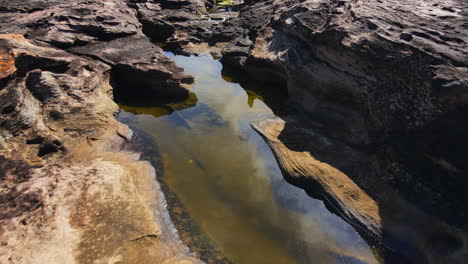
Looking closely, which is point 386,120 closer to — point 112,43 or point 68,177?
point 68,177

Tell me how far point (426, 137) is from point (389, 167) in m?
0.93

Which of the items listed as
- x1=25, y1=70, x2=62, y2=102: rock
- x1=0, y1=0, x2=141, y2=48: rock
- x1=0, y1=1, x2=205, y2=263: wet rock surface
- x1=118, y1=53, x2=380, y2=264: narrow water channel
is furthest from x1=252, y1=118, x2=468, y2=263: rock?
x1=0, y1=0, x2=141, y2=48: rock

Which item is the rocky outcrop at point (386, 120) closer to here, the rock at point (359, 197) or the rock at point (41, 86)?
the rock at point (359, 197)

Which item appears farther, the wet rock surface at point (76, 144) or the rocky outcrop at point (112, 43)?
the rocky outcrop at point (112, 43)

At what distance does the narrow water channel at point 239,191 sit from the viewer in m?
5.30

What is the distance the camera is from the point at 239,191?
6.46 m

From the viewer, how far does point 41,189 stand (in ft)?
16.3

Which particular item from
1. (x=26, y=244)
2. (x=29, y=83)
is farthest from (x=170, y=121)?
(x=26, y=244)

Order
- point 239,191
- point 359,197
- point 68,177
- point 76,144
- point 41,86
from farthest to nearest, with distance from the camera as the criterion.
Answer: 1. point 41,86
2. point 76,144
3. point 239,191
4. point 359,197
5. point 68,177

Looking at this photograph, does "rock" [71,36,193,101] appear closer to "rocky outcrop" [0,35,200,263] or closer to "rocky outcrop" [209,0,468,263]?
"rocky outcrop" [0,35,200,263]

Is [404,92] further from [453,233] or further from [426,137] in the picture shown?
A: [453,233]

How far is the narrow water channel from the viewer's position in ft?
17.4

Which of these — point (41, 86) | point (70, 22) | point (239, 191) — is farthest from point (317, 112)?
point (70, 22)

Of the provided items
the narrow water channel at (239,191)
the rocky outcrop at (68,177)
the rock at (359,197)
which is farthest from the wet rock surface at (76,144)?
the rock at (359,197)
